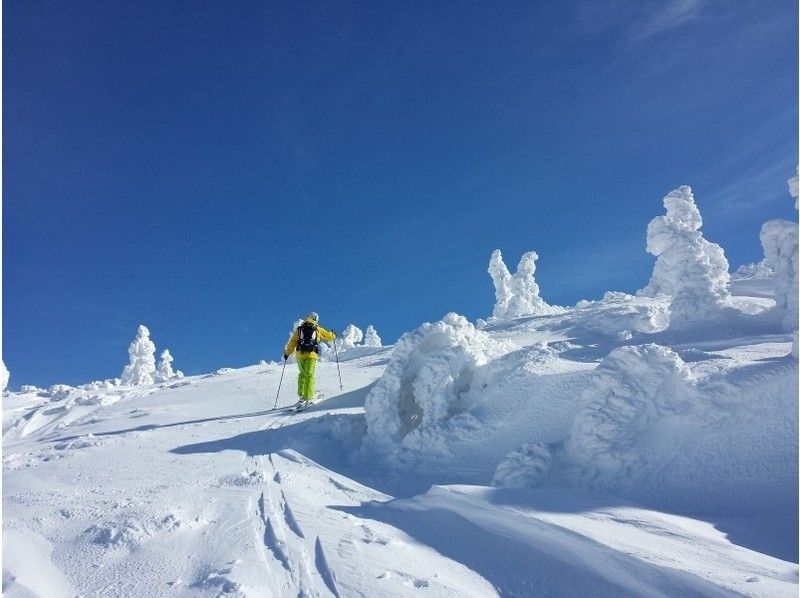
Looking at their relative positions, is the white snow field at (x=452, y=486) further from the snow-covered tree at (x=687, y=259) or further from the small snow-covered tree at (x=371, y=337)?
the small snow-covered tree at (x=371, y=337)

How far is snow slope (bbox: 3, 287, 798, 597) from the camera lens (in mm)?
4461

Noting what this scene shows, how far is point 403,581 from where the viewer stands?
14.5 feet

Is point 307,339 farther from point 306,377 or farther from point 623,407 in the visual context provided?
point 623,407

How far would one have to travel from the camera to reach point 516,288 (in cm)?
5550

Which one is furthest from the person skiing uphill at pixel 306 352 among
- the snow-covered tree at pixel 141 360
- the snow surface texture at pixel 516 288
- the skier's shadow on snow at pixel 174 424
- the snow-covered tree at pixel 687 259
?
the snow-covered tree at pixel 141 360

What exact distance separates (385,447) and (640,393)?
17.1ft

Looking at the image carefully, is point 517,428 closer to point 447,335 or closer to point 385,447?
point 385,447

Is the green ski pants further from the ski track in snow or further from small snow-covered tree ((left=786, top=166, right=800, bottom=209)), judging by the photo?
small snow-covered tree ((left=786, top=166, right=800, bottom=209))

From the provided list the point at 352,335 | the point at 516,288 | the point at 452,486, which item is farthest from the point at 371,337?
the point at 452,486

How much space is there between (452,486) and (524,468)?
5.06 ft

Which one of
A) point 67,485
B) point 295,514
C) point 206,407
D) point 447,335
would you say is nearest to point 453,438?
point 447,335

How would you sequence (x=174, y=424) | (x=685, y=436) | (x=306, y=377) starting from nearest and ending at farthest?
(x=685, y=436) < (x=174, y=424) < (x=306, y=377)

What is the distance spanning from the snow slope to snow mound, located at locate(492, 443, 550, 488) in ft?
0.11

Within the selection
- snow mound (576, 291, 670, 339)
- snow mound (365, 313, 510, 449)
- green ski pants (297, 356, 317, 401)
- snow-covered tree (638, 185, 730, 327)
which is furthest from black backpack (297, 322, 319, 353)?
snow-covered tree (638, 185, 730, 327)
